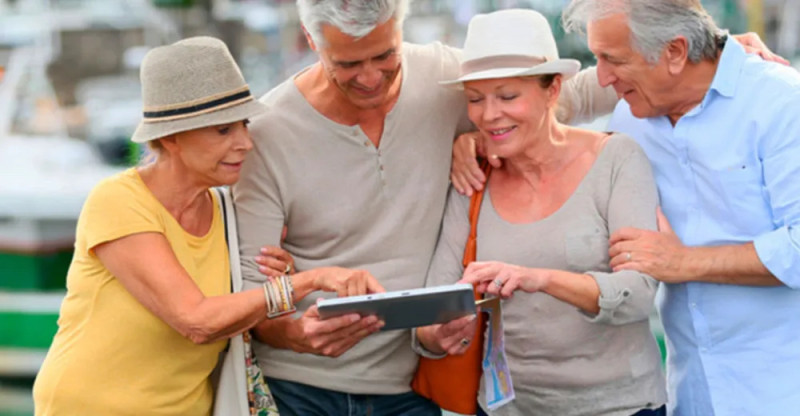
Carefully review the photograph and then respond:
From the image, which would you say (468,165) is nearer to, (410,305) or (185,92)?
(410,305)

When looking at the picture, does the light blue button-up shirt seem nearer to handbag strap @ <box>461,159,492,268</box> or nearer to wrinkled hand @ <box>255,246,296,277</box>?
handbag strap @ <box>461,159,492,268</box>

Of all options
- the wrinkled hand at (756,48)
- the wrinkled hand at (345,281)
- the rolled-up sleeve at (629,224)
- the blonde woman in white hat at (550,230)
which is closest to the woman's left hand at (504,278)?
the blonde woman in white hat at (550,230)

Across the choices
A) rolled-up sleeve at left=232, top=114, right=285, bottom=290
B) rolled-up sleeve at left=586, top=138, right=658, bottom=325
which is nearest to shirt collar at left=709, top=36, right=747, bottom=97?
rolled-up sleeve at left=586, top=138, right=658, bottom=325

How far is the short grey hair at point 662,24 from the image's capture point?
91.5 inches

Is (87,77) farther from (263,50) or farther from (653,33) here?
(653,33)

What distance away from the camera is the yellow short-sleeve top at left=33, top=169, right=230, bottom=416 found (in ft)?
7.33

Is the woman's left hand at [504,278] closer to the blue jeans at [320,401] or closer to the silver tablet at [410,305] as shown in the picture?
the silver tablet at [410,305]

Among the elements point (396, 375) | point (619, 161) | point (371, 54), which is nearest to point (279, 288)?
point (396, 375)

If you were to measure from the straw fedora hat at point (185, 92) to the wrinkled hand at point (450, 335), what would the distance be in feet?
2.22

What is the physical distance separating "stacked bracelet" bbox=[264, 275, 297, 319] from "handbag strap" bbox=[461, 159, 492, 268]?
1.47ft

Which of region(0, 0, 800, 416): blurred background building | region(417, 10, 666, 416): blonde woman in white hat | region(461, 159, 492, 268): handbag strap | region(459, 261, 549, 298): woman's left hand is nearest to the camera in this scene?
region(459, 261, 549, 298): woman's left hand

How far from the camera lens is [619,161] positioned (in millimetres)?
2350

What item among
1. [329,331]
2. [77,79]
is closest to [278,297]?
[329,331]

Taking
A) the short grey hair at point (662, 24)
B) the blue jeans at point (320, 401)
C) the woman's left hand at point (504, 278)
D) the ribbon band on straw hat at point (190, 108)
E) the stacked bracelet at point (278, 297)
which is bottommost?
the blue jeans at point (320, 401)
